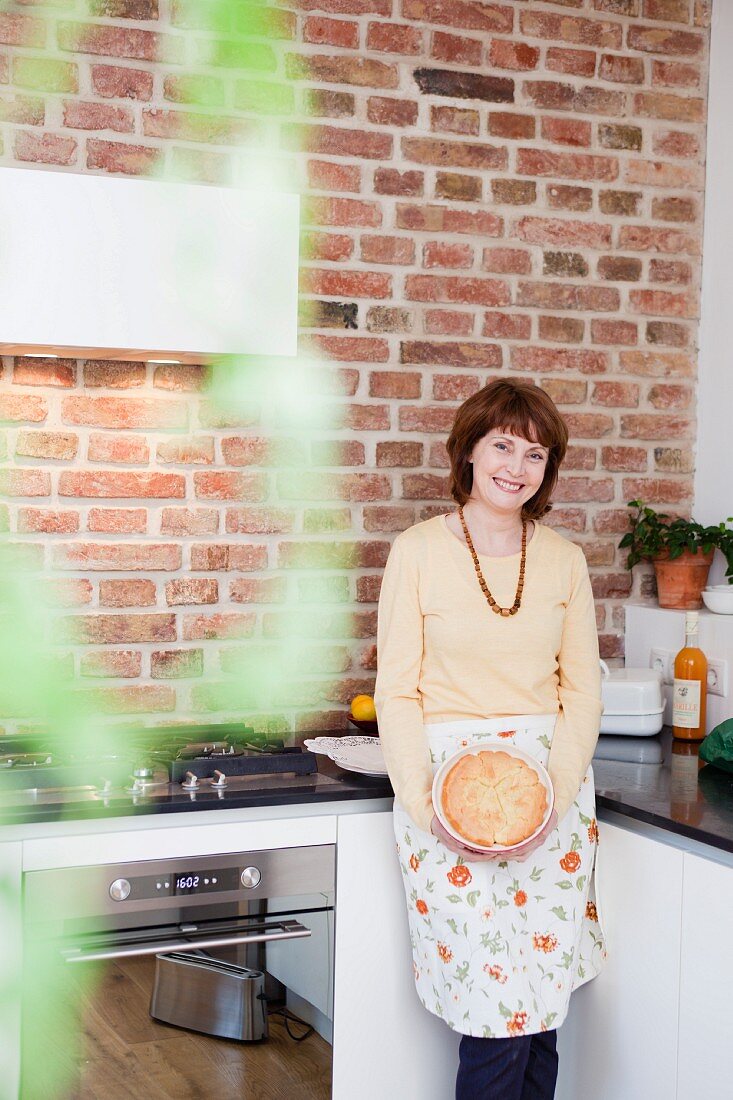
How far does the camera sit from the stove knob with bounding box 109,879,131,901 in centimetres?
193

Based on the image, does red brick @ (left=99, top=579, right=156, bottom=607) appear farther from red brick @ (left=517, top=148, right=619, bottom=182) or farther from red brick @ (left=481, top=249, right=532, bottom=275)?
red brick @ (left=517, top=148, right=619, bottom=182)

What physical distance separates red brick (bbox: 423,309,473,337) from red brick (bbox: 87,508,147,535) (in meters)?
0.78

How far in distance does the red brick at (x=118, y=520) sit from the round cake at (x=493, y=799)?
94 centimetres

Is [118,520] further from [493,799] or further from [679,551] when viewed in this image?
[679,551]

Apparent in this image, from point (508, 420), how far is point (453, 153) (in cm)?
94

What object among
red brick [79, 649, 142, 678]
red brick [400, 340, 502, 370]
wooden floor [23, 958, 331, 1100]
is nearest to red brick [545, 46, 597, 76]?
red brick [400, 340, 502, 370]

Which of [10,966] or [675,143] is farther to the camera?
[675,143]

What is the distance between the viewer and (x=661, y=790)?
7.02 feet

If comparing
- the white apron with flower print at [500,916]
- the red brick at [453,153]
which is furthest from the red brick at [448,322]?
the white apron with flower print at [500,916]

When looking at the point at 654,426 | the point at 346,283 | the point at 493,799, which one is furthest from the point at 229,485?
the point at 654,426

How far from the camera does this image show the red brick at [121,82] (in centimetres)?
243

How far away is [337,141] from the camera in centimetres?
262

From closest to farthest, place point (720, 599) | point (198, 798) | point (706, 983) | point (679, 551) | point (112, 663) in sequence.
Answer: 1. point (706, 983)
2. point (198, 798)
3. point (112, 663)
4. point (720, 599)
5. point (679, 551)

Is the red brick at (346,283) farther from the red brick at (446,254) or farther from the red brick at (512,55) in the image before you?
the red brick at (512,55)
